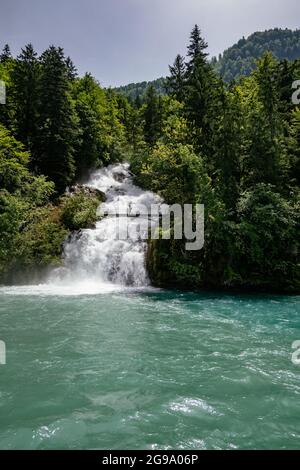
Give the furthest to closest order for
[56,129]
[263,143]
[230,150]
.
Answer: [56,129] → [230,150] → [263,143]

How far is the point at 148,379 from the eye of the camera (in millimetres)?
7059

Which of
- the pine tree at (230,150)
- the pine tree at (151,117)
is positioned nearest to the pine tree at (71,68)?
the pine tree at (151,117)

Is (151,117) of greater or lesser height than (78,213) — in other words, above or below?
above

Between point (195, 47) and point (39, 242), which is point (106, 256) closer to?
point (39, 242)

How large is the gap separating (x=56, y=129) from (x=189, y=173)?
42.9 feet

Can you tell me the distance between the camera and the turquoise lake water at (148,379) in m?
5.23

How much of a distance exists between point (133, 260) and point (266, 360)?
10.8m

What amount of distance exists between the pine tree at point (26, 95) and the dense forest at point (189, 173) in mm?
84

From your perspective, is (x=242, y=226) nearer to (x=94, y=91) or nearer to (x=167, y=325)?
(x=167, y=325)

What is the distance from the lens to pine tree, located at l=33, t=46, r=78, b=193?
2609 cm

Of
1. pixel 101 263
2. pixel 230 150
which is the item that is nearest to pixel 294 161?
pixel 230 150

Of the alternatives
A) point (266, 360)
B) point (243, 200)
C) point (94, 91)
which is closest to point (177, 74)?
point (94, 91)

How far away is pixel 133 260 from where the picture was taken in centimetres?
1811

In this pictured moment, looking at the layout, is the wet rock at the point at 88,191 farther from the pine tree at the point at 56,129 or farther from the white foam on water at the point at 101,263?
the white foam on water at the point at 101,263
